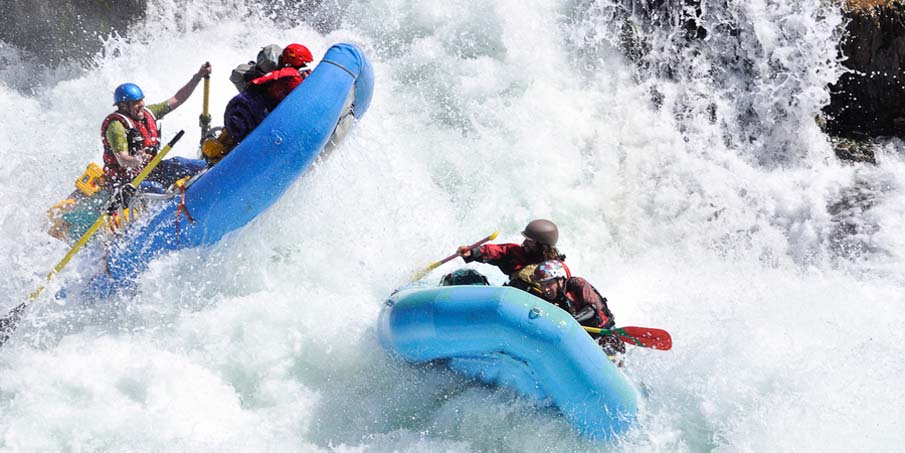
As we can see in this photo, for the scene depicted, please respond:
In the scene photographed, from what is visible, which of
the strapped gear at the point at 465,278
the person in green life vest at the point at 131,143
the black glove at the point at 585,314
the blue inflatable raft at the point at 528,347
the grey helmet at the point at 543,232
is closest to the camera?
the blue inflatable raft at the point at 528,347

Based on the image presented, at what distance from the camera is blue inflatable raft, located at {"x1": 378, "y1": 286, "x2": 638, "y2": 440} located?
4.24m

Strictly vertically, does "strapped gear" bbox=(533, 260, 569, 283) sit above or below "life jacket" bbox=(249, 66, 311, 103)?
below

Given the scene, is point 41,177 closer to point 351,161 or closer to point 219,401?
point 351,161

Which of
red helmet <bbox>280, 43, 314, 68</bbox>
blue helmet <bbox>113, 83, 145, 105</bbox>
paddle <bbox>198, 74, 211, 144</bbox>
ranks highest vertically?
red helmet <bbox>280, 43, 314, 68</bbox>

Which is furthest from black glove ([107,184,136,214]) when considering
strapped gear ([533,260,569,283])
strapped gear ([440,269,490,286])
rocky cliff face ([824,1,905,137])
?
rocky cliff face ([824,1,905,137])

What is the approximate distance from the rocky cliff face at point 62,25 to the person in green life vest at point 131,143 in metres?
3.19

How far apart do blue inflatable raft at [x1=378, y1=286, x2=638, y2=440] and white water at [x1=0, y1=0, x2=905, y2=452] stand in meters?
0.26

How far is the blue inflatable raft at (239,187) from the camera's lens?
5.42 metres

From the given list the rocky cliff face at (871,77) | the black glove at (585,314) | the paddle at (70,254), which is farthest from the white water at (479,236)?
the black glove at (585,314)

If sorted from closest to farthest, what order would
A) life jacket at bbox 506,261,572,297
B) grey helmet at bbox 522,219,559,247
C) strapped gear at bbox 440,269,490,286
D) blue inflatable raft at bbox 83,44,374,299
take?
1. life jacket at bbox 506,261,572,297
2. grey helmet at bbox 522,219,559,247
3. strapped gear at bbox 440,269,490,286
4. blue inflatable raft at bbox 83,44,374,299

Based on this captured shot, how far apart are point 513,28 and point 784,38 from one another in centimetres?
264

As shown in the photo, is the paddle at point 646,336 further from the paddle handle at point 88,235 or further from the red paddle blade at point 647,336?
the paddle handle at point 88,235

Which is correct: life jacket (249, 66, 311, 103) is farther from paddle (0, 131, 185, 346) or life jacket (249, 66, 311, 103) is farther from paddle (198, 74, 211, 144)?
paddle (0, 131, 185, 346)

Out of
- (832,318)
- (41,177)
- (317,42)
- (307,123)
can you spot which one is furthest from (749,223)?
(41,177)
